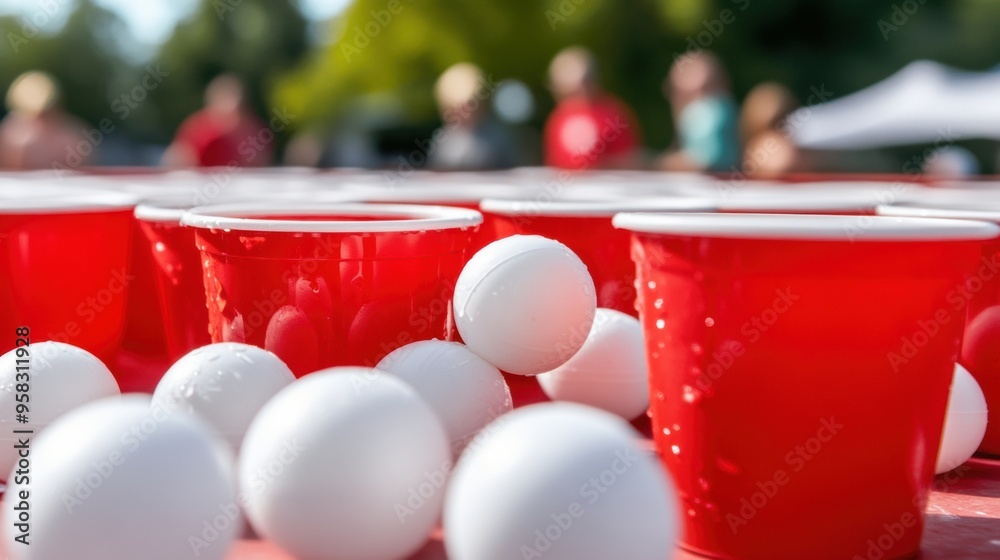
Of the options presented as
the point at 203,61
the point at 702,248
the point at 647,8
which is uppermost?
the point at 702,248

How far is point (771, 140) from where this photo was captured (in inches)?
318

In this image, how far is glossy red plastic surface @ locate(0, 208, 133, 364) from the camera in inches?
132

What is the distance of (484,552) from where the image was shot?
A: 1832 millimetres

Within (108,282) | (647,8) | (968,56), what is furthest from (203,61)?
(108,282)

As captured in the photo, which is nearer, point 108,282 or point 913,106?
point 108,282

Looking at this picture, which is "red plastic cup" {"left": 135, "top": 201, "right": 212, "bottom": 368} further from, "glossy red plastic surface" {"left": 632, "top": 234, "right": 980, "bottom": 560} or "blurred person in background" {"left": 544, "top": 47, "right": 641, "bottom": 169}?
"blurred person in background" {"left": 544, "top": 47, "right": 641, "bottom": 169}

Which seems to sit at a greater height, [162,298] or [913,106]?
[162,298]

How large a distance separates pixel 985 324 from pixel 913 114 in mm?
16786

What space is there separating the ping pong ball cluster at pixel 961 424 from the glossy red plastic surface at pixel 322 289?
4.82 feet

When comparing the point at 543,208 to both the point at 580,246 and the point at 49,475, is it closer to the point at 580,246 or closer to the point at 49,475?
the point at 580,246

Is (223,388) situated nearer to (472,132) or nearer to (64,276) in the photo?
(64,276)

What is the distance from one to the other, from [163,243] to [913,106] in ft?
57.8

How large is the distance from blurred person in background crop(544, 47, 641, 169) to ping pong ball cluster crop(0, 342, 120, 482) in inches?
234

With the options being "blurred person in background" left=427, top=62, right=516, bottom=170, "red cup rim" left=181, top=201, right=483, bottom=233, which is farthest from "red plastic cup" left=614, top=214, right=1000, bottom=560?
"blurred person in background" left=427, top=62, right=516, bottom=170
